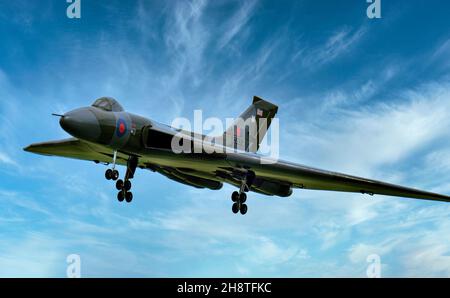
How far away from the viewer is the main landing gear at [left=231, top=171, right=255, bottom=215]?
28844mm

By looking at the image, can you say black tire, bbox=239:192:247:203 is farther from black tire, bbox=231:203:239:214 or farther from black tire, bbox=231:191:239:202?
black tire, bbox=231:203:239:214

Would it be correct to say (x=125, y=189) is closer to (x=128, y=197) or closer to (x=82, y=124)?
(x=128, y=197)

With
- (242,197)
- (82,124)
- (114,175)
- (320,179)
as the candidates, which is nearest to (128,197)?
(114,175)

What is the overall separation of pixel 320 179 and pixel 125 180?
11812 mm

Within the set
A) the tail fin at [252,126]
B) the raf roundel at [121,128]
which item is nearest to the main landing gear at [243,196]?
the tail fin at [252,126]

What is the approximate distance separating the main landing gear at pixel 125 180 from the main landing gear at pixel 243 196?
6.83 meters

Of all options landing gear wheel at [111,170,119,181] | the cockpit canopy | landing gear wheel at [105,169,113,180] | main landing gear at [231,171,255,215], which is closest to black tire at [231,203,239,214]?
main landing gear at [231,171,255,215]

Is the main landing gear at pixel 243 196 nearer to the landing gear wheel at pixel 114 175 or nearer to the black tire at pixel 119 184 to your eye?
the black tire at pixel 119 184

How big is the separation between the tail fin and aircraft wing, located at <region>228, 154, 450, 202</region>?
3980 mm

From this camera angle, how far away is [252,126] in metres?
35.1

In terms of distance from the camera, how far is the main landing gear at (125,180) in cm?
2394

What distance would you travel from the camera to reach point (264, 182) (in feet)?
104

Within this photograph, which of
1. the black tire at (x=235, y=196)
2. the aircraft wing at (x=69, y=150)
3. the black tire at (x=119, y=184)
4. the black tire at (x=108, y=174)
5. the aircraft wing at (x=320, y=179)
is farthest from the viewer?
the black tire at (x=235, y=196)
